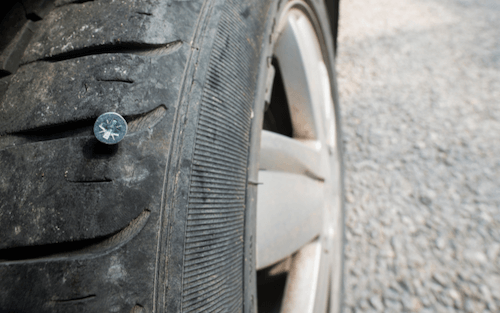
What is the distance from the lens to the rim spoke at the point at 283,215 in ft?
2.15

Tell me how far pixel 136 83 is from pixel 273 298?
79 centimetres

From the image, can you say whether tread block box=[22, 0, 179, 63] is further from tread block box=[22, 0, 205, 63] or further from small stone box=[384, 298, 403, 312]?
small stone box=[384, 298, 403, 312]

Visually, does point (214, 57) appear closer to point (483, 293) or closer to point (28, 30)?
point (28, 30)

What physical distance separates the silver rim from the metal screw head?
1.08 ft

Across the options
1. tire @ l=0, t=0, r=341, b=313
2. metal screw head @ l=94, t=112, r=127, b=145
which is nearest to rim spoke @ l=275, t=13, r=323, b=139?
tire @ l=0, t=0, r=341, b=313

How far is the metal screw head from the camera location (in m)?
0.33

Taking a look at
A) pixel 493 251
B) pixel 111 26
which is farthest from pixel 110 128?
pixel 493 251

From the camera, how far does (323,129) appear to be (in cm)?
105

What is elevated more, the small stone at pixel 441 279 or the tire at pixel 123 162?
the tire at pixel 123 162

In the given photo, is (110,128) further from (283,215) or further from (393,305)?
(393,305)

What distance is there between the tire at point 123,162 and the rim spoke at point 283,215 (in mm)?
200

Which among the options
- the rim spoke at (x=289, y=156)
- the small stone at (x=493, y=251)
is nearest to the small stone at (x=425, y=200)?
the small stone at (x=493, y=251)

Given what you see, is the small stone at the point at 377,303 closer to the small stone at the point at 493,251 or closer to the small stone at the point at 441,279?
the small stone at the point at 441,279

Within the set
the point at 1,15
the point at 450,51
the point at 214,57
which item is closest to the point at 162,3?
the point at 214,57
